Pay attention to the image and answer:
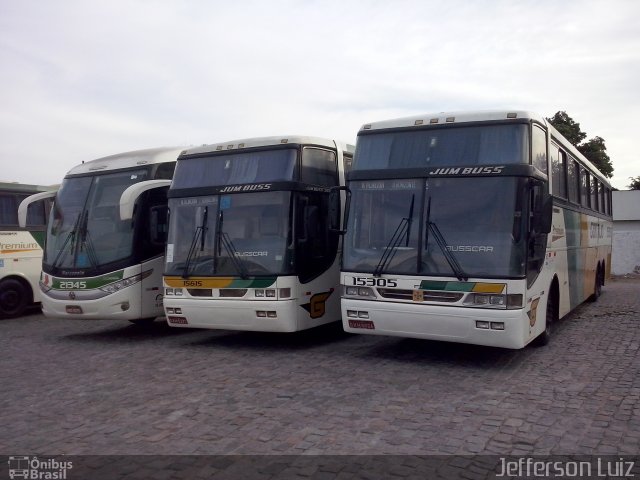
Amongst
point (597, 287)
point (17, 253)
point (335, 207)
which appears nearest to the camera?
point (335, 207)

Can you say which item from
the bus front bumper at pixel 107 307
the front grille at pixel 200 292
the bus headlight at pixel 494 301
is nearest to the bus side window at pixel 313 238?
the front grille at pixel 200 292

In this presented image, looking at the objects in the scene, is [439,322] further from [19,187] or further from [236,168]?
[19,187]

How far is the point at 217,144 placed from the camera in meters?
10.9

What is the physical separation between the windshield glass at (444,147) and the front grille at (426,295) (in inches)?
66.0

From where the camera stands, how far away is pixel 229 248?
10.1 metres

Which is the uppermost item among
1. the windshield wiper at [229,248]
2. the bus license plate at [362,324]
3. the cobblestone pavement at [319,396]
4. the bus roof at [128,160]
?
the bus roof at [128,160]

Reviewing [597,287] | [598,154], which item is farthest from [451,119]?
[598,154]

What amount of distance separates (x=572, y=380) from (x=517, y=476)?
3.35 meters

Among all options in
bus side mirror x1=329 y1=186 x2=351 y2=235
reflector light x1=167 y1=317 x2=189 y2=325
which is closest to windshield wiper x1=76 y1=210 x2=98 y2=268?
reflector light x1=167 y1=317 x2=189 y2=325

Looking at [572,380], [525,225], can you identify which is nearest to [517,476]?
[572,380]

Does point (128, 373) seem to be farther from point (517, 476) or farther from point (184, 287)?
point (517, 476)

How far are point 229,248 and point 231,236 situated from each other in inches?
7.5

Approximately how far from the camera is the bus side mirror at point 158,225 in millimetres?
11539

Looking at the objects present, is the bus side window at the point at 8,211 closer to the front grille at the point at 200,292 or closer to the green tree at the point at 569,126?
the front grille at the point at 200,292
